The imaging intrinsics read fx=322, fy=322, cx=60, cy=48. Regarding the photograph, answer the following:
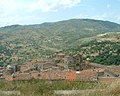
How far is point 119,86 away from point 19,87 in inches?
78.8

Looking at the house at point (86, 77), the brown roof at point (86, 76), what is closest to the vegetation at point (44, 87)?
the house at point (86, 77)

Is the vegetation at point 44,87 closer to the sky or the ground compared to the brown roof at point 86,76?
closer to the sky

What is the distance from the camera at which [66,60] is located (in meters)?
57.8

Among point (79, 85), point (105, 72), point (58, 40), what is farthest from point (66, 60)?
point (58, 40)

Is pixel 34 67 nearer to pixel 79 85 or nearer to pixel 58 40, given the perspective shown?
pixel 79 85

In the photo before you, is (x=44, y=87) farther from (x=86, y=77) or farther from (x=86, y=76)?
(x=86, y=76)

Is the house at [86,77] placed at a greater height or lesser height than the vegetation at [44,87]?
lesser

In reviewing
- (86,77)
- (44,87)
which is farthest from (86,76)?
(44,87)

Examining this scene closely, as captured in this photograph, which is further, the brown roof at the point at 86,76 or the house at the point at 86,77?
the brown roof at the point at 86,76

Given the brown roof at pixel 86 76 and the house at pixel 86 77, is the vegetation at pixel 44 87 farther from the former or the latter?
the brown roof at pixel 86 76

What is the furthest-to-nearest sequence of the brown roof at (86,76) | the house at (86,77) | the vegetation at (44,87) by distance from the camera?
1. the brown roof at (86,76)
2. the house at (86,77)
3. the vegetation at (44,87)

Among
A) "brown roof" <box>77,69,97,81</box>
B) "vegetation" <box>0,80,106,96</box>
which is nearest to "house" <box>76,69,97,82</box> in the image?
"brown roof" <box>77,69,97,81</box>

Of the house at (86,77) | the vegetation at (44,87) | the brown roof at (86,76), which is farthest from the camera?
the brown roof at (86,76)

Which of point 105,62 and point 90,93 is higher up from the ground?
point 90,93
